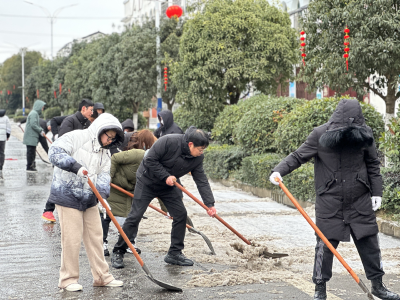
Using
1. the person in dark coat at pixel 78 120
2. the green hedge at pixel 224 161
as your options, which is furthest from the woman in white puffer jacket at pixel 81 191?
the green hedge at pixel 224 161

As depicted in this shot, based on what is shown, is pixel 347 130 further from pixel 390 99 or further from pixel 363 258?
pixel 390 99

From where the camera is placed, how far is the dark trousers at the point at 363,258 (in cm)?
456

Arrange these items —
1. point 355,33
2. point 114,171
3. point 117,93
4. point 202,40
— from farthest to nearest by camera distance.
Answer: point 117,93 < point 202,40 < point 355,33 < point 114,171

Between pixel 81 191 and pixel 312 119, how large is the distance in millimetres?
6473

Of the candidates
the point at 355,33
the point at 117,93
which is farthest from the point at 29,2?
the point at 355,33

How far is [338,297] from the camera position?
4.82 metres

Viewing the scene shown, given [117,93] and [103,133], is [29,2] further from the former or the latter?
[103,133]

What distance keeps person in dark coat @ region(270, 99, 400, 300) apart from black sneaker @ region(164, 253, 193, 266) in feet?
5.67

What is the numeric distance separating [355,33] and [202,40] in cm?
676

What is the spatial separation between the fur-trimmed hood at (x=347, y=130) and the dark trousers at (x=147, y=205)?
2.02 metres

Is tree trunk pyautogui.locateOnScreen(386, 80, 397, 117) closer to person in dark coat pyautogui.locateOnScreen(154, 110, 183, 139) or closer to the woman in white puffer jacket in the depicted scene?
person in dark coat pyautogui.locateOnScreen(154, 110, 183, 139)

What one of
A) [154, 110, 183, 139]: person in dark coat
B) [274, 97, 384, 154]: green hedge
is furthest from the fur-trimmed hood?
[274, 97, 384, 154]: green hedge

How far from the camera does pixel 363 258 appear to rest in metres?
4.64

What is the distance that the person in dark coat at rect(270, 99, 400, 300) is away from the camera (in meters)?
4.52
